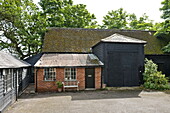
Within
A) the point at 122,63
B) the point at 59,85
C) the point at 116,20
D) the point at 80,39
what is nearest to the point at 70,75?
the point at 59,85

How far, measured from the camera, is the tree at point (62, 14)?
23781 millimetres

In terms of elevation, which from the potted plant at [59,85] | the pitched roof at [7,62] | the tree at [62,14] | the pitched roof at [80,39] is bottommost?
the potted plant at [59,85]

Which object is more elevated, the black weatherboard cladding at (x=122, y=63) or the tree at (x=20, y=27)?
the tree at (x=20, y=27)

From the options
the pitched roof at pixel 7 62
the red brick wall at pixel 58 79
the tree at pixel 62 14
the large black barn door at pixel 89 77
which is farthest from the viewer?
the tree at pixel 62 14

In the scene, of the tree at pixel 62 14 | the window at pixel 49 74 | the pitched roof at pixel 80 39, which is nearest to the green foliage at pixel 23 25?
the tree at pixel 62 14

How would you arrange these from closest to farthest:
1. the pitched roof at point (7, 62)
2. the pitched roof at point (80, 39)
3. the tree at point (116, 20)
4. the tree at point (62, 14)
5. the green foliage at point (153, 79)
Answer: the pitched roof at point (7, 62)
the green foliage at point (153, 79)
the pitched roof at point (80, 39)
the tree at point (62, 14)
the tree at point (116, 20)

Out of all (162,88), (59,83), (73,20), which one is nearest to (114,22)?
(73,20)

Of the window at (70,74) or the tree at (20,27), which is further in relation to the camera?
the tree at (20,27)

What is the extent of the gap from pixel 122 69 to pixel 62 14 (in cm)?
1694

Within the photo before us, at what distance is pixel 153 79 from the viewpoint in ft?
41.5

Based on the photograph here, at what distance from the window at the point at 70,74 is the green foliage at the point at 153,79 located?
7013 millimetres

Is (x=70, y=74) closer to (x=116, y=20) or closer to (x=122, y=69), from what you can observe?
(x=122, y=69)

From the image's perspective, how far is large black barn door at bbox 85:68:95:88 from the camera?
12.7 meters

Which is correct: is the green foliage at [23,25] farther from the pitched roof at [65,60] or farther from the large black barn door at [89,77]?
the large black barn door at [89,77]
